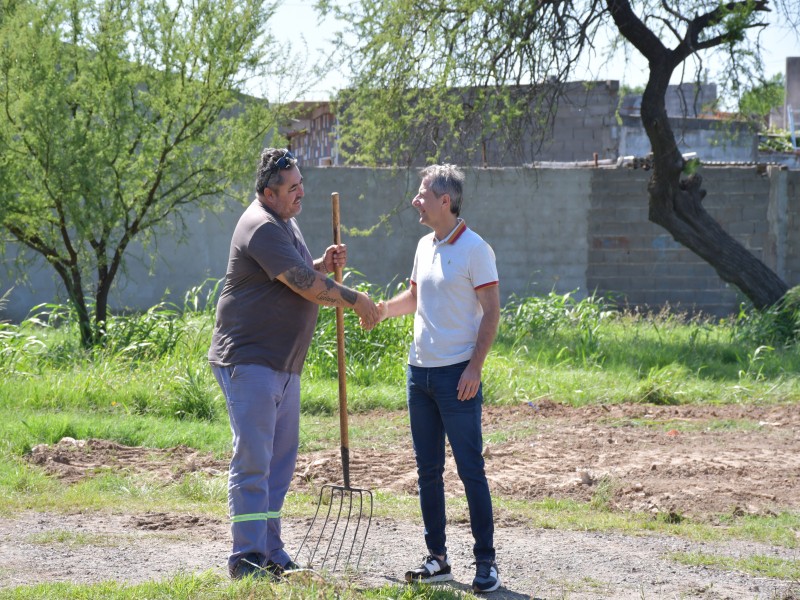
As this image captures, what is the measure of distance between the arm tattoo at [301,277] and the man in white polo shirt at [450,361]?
1.87 ft

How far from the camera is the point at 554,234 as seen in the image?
52.0 ft

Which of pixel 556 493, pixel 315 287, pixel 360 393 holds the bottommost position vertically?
pixel 556 493

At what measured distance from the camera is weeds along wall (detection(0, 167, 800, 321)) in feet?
51.2

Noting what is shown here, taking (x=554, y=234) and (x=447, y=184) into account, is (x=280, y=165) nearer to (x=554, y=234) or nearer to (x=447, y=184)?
(x=447, y=184)

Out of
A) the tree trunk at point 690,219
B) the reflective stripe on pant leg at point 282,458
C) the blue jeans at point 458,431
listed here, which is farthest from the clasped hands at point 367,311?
the tree trunk at point 690,219

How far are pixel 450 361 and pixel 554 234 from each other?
1140cm

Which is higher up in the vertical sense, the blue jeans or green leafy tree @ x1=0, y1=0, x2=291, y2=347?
green leafy tree @ x1=0, y1=0, x2=291, y2=347

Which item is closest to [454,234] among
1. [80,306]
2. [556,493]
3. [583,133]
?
[556,493]

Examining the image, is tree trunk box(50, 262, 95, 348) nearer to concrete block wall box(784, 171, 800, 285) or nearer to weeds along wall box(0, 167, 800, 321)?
weeds along wall box(0, 167, 800, 321)

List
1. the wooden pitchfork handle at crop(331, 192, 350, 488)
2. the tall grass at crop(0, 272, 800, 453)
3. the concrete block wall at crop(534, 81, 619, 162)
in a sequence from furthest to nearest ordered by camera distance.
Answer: the concrete block wall at crop(534, 81, 619, 162)
the tall grass at crop(0, 272, 800, 453)
the wooden pitchfork handle at crop(331, 192, 350, 488)

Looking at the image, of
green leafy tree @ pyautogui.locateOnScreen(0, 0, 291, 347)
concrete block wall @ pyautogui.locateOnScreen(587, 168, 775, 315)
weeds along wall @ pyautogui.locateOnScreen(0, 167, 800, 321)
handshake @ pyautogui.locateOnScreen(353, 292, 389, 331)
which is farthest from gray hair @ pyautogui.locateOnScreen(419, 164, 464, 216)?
concrete block wall @ pyautogui.locateOnScreen(587, 168, 775, 315)

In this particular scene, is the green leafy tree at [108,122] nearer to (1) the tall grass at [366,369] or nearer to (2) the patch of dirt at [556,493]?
(1) the tall grass at [366,369]

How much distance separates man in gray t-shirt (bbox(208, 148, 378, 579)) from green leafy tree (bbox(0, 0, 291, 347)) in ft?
20.2

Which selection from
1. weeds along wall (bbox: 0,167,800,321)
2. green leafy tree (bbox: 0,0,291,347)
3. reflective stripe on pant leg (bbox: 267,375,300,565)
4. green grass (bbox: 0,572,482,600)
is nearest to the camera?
green grass (bbox: 0,572,482,600)
